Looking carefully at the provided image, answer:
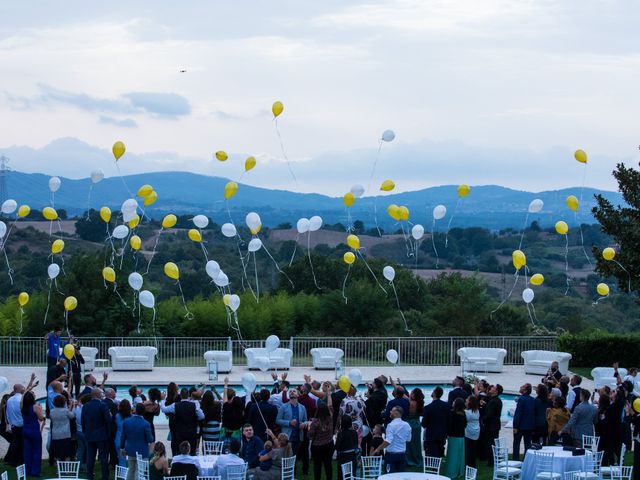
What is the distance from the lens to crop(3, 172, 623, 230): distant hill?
9792 cm

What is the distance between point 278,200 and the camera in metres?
140

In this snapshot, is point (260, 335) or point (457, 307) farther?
point (457, 307)

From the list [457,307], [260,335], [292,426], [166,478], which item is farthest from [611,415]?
[457,307]

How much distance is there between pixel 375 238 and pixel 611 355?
183 ft

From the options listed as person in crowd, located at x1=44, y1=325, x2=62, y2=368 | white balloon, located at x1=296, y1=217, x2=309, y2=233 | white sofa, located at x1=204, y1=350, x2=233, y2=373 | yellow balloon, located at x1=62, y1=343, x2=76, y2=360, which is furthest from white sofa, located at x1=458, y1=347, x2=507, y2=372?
yellow balloon, located at x1=62, y1=343, x2=76, y2=360

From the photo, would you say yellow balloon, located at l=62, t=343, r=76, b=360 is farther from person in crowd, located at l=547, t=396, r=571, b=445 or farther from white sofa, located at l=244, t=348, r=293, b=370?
person in crowd, located at l=547, t=396, r=571, b=445

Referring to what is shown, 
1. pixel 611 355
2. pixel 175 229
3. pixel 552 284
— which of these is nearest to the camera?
pixel 611 355

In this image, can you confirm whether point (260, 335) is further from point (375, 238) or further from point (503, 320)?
point (375, 238)

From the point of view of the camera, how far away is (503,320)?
35281 millimetres

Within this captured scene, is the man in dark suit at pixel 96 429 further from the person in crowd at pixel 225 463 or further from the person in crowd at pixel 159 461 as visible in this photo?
the person in crowd at pixel 225 463

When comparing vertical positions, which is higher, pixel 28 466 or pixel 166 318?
pixel 166 318

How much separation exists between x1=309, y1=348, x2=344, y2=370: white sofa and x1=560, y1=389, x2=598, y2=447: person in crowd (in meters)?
10.8

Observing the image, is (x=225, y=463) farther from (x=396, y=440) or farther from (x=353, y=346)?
(x=353, y=346)

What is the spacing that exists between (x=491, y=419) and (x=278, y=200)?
125766 mm
